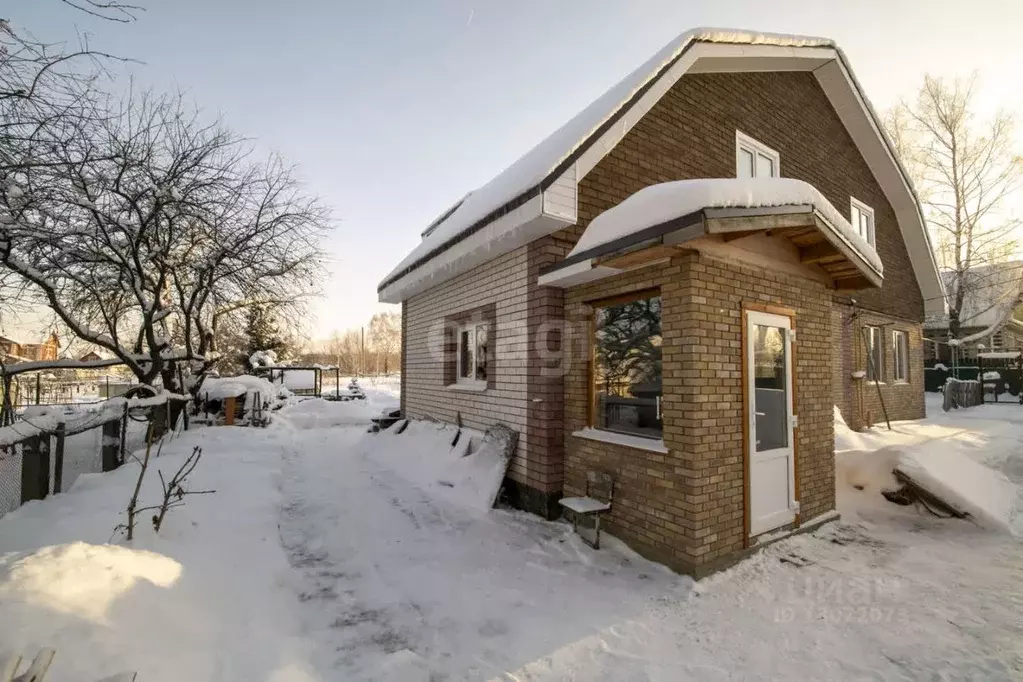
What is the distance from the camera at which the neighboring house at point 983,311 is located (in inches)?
781

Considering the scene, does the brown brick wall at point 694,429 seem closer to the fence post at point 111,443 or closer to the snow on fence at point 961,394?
the fence post at point 111,443

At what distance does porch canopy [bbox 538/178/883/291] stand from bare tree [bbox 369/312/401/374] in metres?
66.4

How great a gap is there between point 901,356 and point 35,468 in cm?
1802

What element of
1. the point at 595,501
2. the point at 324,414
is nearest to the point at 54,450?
the point at 595,501

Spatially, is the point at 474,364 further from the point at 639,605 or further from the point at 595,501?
the point at 639,605

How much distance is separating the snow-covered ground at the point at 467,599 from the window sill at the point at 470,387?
1.94 metres

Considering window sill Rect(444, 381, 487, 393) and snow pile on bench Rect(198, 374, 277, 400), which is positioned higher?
window sill Rect(444, 381, 487, 393)

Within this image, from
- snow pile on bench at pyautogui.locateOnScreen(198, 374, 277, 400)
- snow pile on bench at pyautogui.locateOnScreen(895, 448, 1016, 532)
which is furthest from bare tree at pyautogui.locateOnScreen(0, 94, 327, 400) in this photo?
snow pile on bench at pyautogui.locateOnScreen(895, 448, 1016, 532)

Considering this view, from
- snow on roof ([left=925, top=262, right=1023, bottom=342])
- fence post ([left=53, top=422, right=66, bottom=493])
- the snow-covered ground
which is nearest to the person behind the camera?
the snow-covered ground

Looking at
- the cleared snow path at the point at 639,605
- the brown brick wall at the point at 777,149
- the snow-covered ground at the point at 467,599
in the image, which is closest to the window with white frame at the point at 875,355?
the brown brick wall at the point at 777,149

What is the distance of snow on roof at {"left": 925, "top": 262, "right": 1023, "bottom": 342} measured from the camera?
20.8 meters

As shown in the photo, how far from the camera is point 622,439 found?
16.5ft

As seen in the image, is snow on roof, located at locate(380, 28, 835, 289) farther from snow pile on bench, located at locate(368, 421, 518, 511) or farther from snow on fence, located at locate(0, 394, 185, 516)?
snow on fence, located at locate(0, 394, 185, 516)

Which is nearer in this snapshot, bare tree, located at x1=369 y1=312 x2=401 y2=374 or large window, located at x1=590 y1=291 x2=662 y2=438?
large window, located at x1=590 y1=291 x2=662 y2=438
